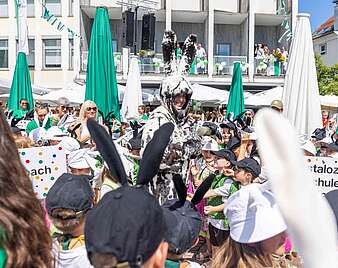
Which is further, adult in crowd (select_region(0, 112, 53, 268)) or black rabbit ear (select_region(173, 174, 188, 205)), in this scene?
black rabbit ear (select_region(173, 174, 188, 205))

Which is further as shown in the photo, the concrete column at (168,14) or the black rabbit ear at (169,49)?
the concrete column at (168,14)

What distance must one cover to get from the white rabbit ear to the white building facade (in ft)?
88.9

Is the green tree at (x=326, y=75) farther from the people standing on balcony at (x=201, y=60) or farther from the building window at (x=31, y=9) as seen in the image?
the building window at (x=31, y=9)

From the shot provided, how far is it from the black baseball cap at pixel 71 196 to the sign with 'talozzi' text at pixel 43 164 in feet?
4.12

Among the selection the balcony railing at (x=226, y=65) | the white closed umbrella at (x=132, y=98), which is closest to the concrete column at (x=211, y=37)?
the balcony railing at (x=226, y=65)

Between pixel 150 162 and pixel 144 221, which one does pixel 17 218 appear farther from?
pixel 150 162

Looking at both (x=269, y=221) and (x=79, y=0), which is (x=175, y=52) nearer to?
(x=269, y=221)

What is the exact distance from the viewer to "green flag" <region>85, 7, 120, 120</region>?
8.53 meters

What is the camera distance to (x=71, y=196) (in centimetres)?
289

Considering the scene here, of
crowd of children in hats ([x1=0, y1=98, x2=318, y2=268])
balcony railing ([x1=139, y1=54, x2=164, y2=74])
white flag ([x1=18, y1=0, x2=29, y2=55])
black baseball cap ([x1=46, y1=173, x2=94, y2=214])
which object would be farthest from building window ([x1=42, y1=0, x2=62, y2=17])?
black baseball cap ([x1=46, y1=173, x2=94, y2=214])

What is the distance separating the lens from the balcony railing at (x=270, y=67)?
28047 mm

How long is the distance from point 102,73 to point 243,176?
462cm

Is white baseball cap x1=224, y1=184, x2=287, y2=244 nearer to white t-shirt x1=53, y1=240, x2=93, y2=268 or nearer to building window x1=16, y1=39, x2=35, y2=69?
white t-shirt x1=53, y1=240, x2=93, y2=268

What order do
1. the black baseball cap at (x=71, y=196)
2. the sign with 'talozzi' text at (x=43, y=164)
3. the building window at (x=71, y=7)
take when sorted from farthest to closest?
the building window at (x=71, y=7) < the sign with 'talozzi' text at (x=43, y=164) < the black baseball cap at (x=71, y=196)
